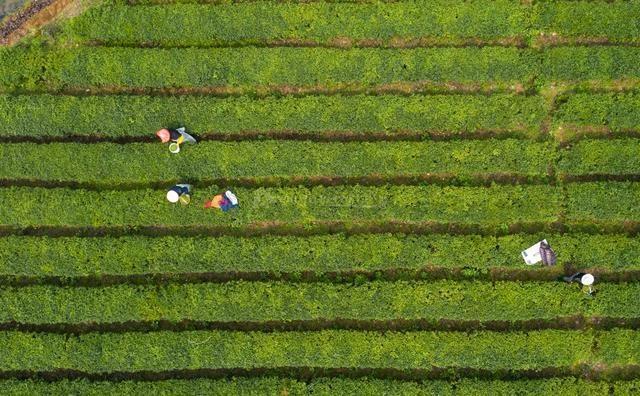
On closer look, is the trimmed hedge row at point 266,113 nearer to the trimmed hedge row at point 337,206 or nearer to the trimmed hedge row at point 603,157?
the trimmed hedge row at point 603,157

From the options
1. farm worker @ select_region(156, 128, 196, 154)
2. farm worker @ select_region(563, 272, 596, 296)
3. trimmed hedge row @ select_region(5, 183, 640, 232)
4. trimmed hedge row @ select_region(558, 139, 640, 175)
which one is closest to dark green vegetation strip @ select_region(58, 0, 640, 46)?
farm worker @ select_region(156, 128, 196, 154)

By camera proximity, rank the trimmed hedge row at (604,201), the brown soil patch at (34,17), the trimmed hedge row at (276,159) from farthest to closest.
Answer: the brown soil patch at (34,17) → the trimmed hedge row at (276,159) → the trimmed hedge row at (604,201)

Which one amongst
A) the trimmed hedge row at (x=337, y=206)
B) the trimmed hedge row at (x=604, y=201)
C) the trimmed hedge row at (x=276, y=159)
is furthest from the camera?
the trimmed hedge row at (x=276, y=159)

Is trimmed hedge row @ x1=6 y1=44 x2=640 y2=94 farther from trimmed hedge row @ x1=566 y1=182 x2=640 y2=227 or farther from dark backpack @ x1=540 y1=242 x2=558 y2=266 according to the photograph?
dark backpack @ x1=540 y1=242 x2=558 y2=266

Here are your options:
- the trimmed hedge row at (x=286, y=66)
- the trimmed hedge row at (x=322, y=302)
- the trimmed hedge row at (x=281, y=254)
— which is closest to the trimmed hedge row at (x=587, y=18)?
the trimmed hedge row at (x=286, y=66)

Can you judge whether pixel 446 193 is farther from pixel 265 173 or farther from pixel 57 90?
pixel 57 90

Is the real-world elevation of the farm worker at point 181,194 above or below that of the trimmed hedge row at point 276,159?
below
